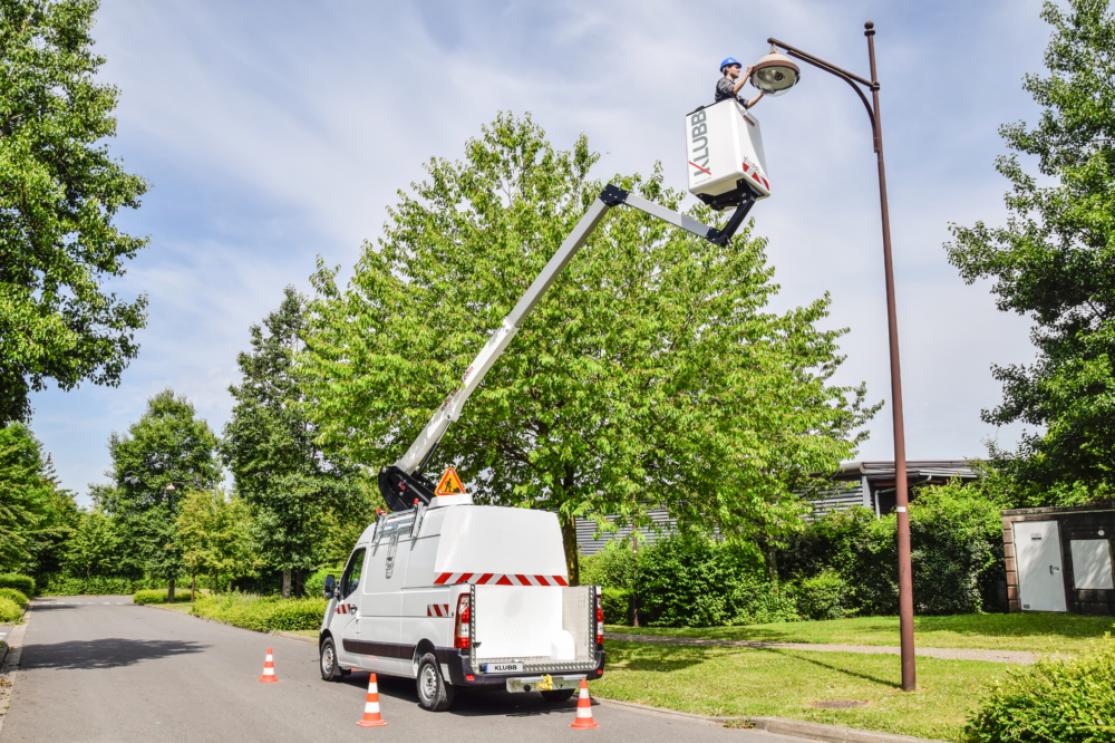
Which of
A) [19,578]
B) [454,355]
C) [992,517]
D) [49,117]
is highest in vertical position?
[49,117]

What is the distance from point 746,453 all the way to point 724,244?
5.46 meters

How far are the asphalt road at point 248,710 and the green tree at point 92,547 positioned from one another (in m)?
55.5

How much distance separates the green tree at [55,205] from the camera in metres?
14.4

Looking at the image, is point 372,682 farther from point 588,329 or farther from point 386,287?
point 386,287

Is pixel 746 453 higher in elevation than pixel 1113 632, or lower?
higher

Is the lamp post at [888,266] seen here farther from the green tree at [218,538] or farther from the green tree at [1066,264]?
the green tree at [218,538]

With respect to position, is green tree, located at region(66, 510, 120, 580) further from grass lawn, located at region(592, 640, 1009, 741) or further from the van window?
grass lawn, located at region(592, 640, 1009, 741)

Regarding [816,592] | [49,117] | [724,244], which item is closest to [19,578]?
[49,117]

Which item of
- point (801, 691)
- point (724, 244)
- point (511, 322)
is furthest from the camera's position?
point (511, 322)

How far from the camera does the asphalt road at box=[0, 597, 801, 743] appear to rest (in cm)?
934

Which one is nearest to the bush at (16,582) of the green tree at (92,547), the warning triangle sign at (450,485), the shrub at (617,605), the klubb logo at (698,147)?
the green tree at (92,547)

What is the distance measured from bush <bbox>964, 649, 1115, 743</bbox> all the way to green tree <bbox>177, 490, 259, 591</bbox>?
39.2 meters

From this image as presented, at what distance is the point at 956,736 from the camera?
26.1 feet

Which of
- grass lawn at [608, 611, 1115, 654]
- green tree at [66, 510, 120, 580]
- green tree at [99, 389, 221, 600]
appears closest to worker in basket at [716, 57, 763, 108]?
grass lawn at [608, 611, 1115, 654]
